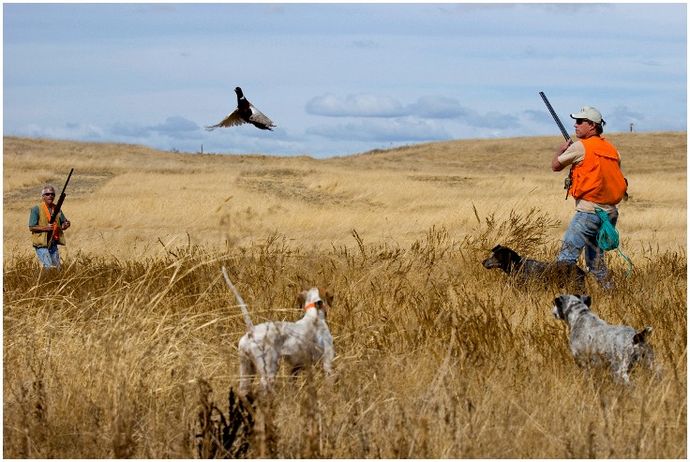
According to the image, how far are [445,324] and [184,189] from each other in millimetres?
29331

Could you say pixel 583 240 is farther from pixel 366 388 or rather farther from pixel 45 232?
pixel 45 232

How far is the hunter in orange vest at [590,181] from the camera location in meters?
8.91

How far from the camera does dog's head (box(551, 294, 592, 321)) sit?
6016 mm

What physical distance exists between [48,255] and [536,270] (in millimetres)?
6021

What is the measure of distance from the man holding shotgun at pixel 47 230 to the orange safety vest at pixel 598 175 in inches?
239

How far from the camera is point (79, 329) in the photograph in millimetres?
6180

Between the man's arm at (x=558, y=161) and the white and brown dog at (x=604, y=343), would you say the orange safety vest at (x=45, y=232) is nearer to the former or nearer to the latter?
the man's arm at (x=558, y=161)

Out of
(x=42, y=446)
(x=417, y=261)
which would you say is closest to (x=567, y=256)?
(x=417, y=261)

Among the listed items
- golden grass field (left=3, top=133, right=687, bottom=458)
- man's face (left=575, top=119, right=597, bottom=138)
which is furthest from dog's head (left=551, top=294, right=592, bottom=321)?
man's face (left=575, top=119, right=597, bottom=138)

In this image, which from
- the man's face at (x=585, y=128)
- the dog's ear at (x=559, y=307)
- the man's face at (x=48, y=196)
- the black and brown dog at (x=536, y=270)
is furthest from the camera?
the man's face at (x=48, y=196)

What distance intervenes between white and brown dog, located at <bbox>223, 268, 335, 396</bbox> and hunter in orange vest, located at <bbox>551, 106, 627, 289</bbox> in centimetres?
413

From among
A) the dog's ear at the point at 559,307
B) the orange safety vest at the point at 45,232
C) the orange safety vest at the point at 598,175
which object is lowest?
the dog's ear at the point at 559,307

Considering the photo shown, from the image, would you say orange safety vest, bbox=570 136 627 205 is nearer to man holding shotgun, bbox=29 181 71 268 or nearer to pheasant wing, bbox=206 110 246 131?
pheasant wing, bbox=206 110 246 131

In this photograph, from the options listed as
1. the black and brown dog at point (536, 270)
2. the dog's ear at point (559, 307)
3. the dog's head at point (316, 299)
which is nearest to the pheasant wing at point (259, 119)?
the dog's head at point (316, 299)
